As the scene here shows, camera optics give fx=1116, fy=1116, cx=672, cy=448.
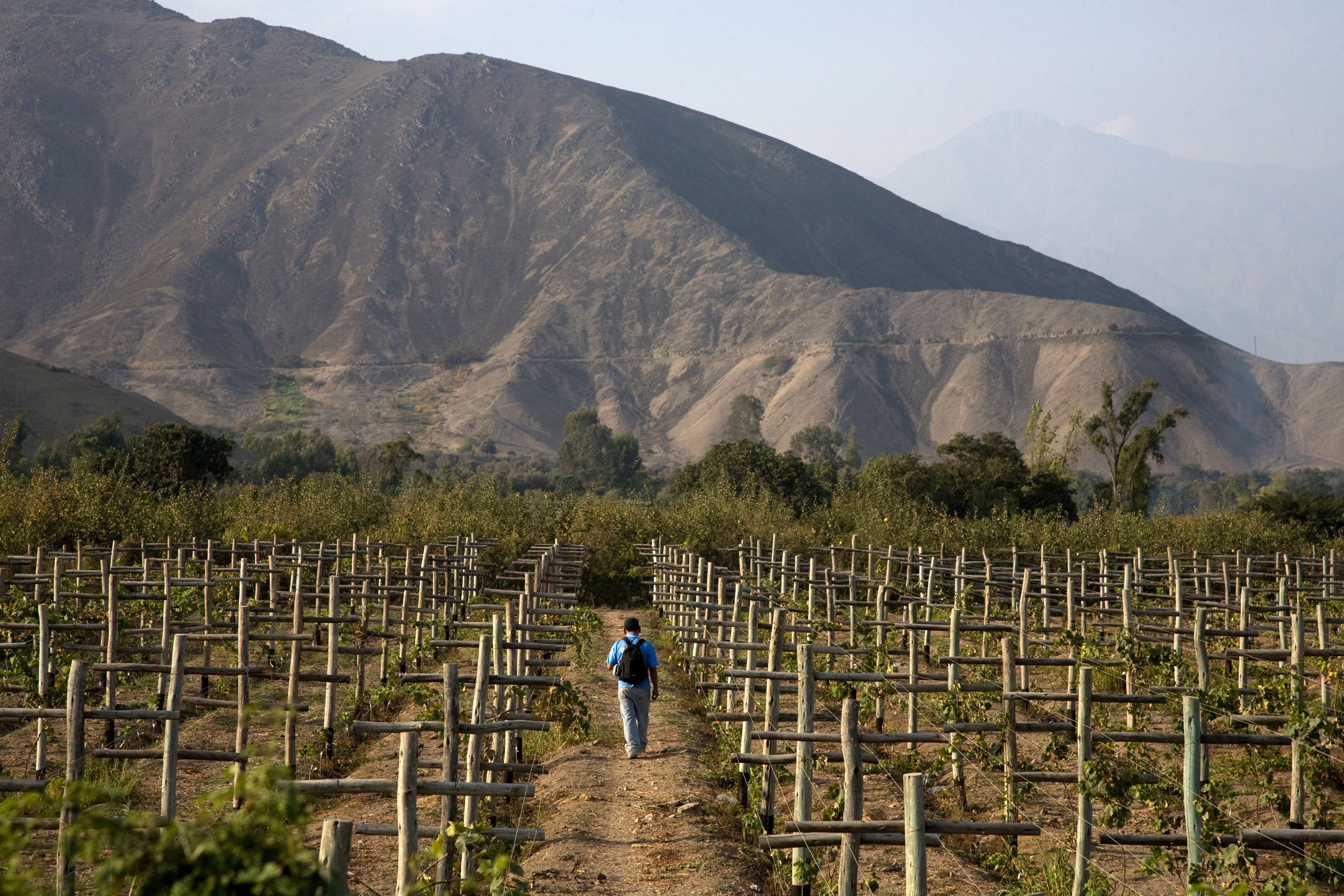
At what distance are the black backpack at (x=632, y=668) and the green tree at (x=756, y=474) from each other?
2322 centimetres

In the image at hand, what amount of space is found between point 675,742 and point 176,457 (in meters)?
28.4

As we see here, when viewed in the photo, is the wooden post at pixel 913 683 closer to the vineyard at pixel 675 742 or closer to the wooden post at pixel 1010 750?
the vineyard at pixel 675 742

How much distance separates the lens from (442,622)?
1611 centimetres

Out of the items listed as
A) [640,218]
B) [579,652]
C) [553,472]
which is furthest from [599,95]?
[579,652]

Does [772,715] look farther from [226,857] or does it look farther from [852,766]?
[226,857]

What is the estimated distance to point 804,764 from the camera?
21.3 ft

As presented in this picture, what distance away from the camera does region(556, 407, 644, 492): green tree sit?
81000 mm

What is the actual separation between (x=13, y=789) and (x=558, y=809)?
402cm

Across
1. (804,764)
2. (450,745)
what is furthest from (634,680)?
(450,745)

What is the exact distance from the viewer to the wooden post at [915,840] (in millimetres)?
4504

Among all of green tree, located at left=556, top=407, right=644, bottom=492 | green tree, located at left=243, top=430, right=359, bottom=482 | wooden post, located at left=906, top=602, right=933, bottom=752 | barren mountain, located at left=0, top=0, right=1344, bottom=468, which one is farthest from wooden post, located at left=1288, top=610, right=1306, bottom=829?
barren mountain, located at left=0, top=0, right=1344, bottom=468

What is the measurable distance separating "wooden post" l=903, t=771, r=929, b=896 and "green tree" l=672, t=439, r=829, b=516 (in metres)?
28.7

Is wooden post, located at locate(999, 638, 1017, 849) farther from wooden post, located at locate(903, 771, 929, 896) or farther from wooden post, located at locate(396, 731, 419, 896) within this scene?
wooden post, located at locate(396, 731, 419, 896)

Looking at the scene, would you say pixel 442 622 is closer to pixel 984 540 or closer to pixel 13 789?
pixel 13 789
